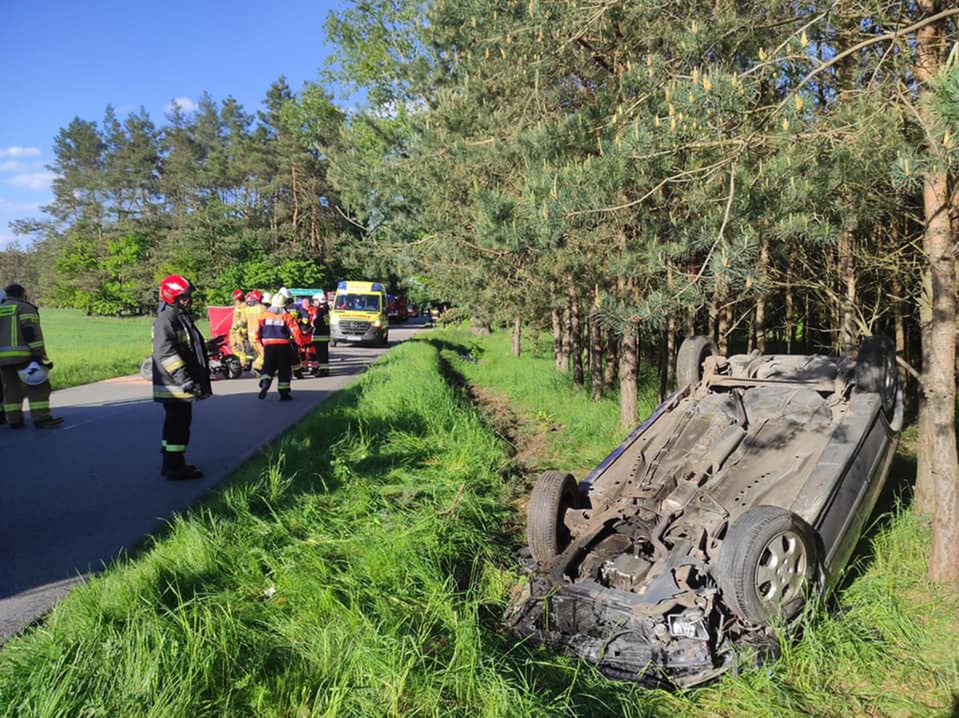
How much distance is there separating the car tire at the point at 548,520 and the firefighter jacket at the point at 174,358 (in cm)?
366

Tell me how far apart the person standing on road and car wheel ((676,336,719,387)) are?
25.6 feet

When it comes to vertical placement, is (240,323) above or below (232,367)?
above

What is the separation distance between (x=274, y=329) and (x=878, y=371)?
917 centimetres

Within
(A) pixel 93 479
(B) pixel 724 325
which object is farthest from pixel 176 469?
(B) pixel 724 325

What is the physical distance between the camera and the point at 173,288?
21.0 feet

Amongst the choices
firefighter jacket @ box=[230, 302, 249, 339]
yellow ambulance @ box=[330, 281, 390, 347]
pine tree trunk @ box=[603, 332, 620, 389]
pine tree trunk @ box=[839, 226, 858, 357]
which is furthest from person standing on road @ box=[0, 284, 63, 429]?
yellow ambulance @ box=[330, 281, 390, 347]

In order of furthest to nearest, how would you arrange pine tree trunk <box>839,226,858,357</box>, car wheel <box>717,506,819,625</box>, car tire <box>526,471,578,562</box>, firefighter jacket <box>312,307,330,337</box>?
firefighter jacket <box>312,307,330,337</box> → pine tree trunk <box>839,226,858,357</box> → car tire <box>526,471,578,562</box> → car wheel <box>717,506,819,625</box>

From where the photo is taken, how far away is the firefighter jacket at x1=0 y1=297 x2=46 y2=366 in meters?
8.54

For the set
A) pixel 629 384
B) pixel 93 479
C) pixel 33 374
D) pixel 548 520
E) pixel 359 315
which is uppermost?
pixel 359 315

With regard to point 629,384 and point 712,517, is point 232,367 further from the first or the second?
point 712,517

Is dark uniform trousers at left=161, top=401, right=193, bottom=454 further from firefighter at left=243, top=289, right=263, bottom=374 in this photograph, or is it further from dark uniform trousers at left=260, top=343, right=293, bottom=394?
firefighter at left=243, top=289, right=263, bottom=374

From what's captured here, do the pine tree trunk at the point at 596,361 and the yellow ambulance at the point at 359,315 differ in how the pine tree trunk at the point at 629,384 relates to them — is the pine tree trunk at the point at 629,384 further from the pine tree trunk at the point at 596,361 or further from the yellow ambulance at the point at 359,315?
the yellow ambulance at the point at 359,315

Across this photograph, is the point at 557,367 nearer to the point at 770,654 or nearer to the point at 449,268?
the point at 449,268

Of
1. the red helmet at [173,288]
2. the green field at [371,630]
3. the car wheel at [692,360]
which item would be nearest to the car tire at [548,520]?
the green field at [371,630]
